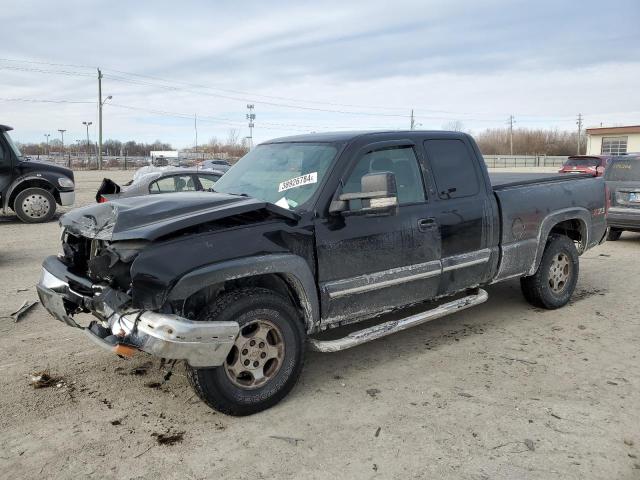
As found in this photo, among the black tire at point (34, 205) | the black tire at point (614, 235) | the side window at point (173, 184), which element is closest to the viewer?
the side window at point (173, 184)

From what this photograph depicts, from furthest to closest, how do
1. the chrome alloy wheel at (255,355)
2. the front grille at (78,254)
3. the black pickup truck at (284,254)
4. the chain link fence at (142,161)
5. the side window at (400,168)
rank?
the chain link fence at (142,161)
the side window at (400,168)
the front grille at (78,254)
the chrome alloy wheel at (255,355)
the black pickup truck at (284,254)

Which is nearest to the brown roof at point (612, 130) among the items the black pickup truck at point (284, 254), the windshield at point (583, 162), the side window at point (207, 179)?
the windshield at point (583, 162)

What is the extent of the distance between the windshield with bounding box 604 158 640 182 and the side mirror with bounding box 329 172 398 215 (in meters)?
8.25

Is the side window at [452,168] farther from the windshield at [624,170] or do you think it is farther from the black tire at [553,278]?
the windshield at [624,170]

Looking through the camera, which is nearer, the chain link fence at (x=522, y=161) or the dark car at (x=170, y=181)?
the dark car at (x=170, y=181)

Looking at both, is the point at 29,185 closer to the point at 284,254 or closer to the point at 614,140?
the point at 284,254

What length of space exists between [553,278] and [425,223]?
7.59 ft

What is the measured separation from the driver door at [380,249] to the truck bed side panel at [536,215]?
109cm

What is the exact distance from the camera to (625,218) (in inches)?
394

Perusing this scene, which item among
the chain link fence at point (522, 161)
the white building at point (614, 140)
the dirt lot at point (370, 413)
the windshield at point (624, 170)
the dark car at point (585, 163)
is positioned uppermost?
the white building at point (614, 140)

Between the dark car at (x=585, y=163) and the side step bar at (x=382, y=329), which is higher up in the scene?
the dark car at (x=585, y=163)

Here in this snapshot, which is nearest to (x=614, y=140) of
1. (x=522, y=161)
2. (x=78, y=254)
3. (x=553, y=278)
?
(x=522, y=161)

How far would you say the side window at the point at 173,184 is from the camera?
10.3 m

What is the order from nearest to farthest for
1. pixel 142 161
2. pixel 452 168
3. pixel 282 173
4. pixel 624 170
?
pixel 282 173
pixel 452 168
pixel 624 170
pixel 142 161
